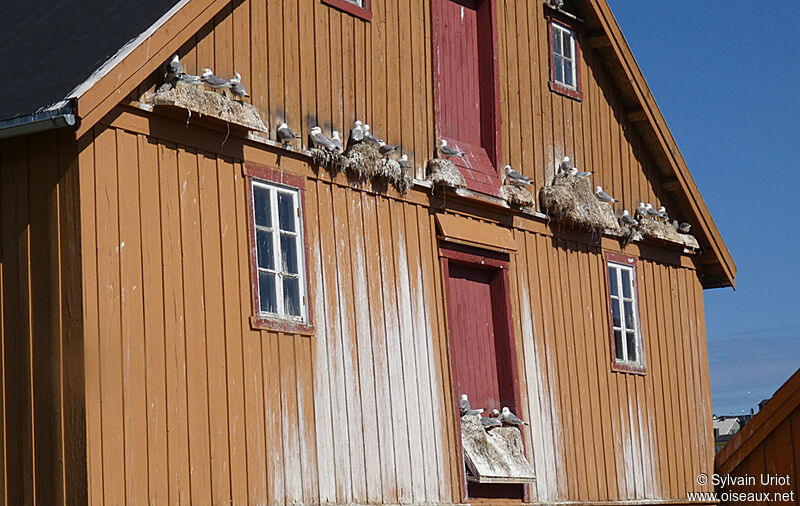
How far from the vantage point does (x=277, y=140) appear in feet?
43.7

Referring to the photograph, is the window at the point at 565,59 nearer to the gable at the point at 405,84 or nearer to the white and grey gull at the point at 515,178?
the gable at the point at 405,84

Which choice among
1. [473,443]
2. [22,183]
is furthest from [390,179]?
[22,183]

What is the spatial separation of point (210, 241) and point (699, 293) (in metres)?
10.00

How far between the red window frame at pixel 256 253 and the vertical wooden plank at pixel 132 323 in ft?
4.48

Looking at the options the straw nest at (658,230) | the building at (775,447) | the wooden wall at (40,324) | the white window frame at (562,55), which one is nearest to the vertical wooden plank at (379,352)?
the wooden wall at (40,324)

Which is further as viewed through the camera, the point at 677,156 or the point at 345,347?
the point at 677,156

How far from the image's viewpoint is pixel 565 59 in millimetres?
18188

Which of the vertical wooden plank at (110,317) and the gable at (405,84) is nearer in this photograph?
the vertical wooden plank at (110,317)

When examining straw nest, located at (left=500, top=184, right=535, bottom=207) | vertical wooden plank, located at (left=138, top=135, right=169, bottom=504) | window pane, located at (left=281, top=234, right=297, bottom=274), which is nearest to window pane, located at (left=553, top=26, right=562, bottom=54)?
straw nest, located at (left=500, top=184, right=535, bottom=207)

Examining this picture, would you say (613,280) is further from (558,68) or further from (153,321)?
(153,321)

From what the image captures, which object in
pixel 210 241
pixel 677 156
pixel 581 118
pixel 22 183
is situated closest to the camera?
pixel 22 183

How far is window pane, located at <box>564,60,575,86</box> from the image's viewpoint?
18.2m

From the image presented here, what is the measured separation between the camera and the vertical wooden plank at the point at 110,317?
11.0 meters

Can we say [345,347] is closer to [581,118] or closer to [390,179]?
[390,179]
